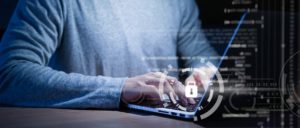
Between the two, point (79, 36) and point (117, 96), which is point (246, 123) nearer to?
point (117, 96)

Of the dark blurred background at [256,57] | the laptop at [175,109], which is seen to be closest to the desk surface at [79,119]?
the laptop at [175,109]

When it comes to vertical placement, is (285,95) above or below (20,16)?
below

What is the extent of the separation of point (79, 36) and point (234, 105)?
1.98 feet

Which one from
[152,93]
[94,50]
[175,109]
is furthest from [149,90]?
[94,50]

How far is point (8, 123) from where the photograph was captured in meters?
1.34

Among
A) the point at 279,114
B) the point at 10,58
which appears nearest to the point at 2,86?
the point at 10,58

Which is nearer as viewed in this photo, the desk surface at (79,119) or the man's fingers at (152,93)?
the desk surface at (79,119)

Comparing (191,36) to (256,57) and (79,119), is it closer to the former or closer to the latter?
(256,57)

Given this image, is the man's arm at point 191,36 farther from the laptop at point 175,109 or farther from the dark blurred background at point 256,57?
the laptop at point 175,109

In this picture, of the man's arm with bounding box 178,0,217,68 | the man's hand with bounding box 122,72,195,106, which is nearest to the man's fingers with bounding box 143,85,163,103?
the man's hand with bounding box 122,72,195,106

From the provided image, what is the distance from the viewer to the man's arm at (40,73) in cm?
135

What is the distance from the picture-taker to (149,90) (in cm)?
143

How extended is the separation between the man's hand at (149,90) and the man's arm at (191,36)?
0.32ft

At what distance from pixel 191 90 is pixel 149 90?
147 millimetres
